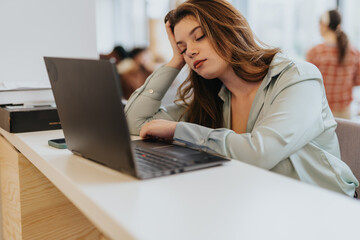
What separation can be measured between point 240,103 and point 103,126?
75 cm

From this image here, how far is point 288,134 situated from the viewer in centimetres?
97

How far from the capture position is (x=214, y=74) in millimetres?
1318

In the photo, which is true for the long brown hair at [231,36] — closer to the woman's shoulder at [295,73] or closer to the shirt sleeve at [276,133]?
the woman's shoulder at [295,73]

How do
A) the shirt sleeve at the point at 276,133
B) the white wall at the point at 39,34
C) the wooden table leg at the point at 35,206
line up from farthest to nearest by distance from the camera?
the white wall at the point at 39,34, the wooden table leg at the point at 35,206, the shirt sleeve at the point at 276,133

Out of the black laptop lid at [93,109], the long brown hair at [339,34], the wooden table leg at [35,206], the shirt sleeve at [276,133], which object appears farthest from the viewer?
the long brown hair at [339,34]

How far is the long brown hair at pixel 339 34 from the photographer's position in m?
2.94

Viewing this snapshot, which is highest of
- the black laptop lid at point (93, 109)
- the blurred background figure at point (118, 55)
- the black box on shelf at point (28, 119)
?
the black laptop lid at point (93, 109)

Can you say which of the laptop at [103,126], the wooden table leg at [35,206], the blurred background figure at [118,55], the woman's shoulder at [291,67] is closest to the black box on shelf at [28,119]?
the wooden table leg at [35,206]

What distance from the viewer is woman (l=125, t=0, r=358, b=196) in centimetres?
97

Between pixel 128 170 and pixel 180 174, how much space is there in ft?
0.33

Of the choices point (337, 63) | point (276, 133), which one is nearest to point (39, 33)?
point (276, 133)

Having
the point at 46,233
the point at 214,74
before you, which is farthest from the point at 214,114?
the point at 46,233

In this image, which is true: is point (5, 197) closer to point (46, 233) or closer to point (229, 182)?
point (46, 233)

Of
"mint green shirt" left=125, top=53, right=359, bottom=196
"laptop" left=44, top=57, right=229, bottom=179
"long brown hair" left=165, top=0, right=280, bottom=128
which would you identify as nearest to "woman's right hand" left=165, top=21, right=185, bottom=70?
"long brown hair" left=165, top=0, right=280, bottom=128
